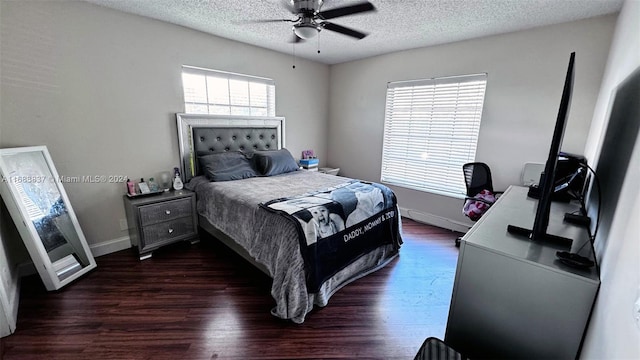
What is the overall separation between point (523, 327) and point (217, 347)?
165 cm

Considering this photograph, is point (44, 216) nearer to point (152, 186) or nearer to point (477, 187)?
point (152, 186)

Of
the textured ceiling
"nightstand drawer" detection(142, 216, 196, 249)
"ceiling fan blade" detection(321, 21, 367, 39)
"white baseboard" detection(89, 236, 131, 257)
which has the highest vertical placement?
the textured ceiling

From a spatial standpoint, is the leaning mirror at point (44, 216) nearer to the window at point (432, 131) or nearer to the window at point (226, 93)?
the window at point (226, 93)

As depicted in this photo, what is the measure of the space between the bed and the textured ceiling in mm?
1041

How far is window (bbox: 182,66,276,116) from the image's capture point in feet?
10.1

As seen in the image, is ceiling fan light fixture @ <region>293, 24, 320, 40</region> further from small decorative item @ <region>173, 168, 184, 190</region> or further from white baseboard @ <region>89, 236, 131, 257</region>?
white baseboard @ <region>89, 236, 131, 257</region>

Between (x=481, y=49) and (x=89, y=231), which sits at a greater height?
(x=481, y=49)

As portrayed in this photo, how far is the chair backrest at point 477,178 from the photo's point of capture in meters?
2.89

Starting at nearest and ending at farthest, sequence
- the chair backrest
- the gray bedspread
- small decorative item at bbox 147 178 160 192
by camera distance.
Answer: the gray bedspread < small decorative item at bbox 147 178 160 192 < the chair backrest

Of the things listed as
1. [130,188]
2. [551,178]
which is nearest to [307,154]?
[130,188]

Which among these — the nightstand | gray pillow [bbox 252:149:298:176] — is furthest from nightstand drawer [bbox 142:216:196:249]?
gray pillow [bbox 252:149:298:176]

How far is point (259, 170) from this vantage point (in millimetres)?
3334

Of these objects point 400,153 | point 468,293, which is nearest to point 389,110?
point 400,153

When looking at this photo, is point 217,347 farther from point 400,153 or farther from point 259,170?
point 400,153
